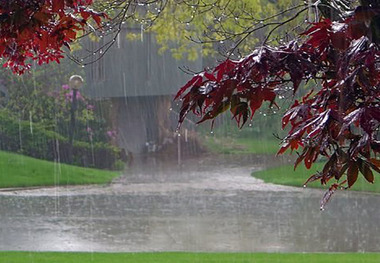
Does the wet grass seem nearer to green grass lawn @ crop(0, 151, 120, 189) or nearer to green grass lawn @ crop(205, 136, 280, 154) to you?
green grass lawn @ crop(0, 151, 120, 189)

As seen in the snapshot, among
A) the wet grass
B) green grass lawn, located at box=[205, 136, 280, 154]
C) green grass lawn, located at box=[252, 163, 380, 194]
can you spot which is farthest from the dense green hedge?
the wet grass

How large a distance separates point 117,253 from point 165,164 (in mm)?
13327

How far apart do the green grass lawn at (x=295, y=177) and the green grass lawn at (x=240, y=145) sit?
370 centimetres

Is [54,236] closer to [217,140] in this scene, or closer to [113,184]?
[113,184]

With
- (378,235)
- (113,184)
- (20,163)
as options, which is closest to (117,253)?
(378,235)

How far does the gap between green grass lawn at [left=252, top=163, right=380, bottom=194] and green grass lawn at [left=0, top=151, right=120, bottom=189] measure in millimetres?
3956

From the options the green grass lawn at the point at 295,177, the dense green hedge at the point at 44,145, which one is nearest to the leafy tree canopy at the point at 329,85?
the green grass lawn at the point at 295,177

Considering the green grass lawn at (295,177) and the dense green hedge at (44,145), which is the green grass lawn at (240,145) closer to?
the green grass lawn at (295,177)

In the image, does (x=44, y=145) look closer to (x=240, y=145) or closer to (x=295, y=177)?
(x=295, y=177)

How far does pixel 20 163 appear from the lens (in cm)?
1820

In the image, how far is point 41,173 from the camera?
17469 mm

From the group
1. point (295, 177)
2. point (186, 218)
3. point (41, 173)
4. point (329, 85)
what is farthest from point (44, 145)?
point (329, 85)

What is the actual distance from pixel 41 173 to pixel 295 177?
6.35m

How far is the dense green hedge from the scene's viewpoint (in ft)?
65.4
